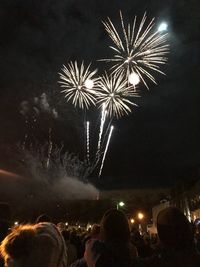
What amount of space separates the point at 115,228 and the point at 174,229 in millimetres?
616

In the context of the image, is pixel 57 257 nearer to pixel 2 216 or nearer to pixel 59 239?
pixel 59 239

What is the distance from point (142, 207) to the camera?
99.8 metres

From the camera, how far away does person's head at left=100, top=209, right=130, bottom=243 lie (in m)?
3.86

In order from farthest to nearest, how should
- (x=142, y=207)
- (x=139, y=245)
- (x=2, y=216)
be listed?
(x=142, y=207)
(x=139, y=245)
(x=2, y=216)

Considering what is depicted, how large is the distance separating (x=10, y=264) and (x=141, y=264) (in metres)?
1.11

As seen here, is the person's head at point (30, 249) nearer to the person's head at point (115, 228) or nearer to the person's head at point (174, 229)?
the person's head at point (115, 228)

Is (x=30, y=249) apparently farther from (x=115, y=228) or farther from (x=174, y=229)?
(x=174, y=229)

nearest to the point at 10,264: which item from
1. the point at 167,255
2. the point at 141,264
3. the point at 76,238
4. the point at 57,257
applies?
the point at 57,257

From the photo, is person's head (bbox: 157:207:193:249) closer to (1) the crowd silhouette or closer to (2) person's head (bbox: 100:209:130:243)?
(1) the crowd silhouette

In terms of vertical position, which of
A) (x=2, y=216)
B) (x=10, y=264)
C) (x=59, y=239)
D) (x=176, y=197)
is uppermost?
(x=176, y=197)

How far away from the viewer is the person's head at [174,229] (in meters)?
3.54

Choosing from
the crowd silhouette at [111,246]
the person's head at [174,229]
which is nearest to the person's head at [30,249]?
the crowd silhouette at [111,246]

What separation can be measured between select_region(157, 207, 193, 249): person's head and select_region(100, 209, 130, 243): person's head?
398 mm

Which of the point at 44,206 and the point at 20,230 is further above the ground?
the point at 44,206
